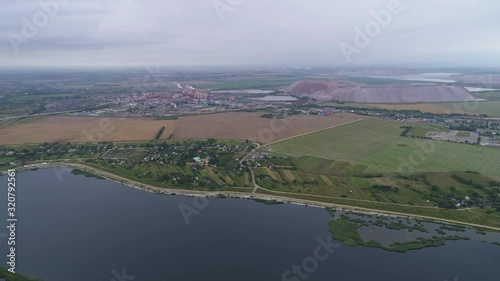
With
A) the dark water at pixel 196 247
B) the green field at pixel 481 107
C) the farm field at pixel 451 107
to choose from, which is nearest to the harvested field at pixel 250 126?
the farm field at pixel 451 107

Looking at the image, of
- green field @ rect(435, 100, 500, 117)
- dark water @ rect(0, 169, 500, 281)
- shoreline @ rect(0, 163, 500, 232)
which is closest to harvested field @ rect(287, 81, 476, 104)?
green field @ rect(435, 100, 500, 117)

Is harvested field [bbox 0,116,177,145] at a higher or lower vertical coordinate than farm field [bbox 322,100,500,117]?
lower

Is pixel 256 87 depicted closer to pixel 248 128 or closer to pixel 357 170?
pixel 248 128

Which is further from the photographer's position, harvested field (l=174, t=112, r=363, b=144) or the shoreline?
harvested field (l=174, t=112, r=363, b=144)

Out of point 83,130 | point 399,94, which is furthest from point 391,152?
point 399,94

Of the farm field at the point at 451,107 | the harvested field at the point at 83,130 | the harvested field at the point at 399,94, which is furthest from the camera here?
the harvested field at the point at 399,94

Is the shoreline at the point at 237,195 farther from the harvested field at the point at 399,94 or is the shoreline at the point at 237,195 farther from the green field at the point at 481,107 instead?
the harvested field at the point at 399,94

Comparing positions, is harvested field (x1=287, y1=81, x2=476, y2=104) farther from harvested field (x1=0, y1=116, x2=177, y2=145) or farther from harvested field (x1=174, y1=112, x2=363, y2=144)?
harvested field (x1=0, y1=116, x2=177, y2=145)
